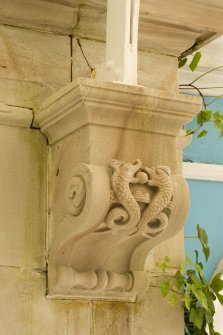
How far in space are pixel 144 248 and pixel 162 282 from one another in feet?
0.53

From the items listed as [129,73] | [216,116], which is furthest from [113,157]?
[216,116]

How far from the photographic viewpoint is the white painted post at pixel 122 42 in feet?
5.88

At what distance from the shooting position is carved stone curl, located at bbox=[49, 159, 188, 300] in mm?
1732

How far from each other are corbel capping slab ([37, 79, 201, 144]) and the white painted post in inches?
1.9

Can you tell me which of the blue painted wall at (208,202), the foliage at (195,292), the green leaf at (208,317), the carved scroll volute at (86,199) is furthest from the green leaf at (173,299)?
the blue painted wall at (208,202)

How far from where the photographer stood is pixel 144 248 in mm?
1880

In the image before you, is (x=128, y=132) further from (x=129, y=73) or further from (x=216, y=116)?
(x=216, y=116)

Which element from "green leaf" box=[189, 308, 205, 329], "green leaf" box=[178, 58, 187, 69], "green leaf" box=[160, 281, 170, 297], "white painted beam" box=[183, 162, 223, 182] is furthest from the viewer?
"white painted beam" box=[183, 162, 223, 182]

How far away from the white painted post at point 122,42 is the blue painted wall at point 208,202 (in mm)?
1241

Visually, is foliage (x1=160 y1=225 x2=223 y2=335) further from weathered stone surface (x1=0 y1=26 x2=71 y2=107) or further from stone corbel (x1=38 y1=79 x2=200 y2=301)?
weathered stone surface (x1=0 y1=26 x2=71 y2=107)

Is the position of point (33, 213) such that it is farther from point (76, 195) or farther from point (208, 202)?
point (208, 202)

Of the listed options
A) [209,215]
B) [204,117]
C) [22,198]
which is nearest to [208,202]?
[209,215]

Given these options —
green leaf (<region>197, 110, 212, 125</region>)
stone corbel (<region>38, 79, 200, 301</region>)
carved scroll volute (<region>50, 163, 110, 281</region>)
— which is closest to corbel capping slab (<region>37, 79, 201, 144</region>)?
stone corbel (<region>38, 79, 200, 301</region>)

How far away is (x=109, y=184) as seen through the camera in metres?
1.74
